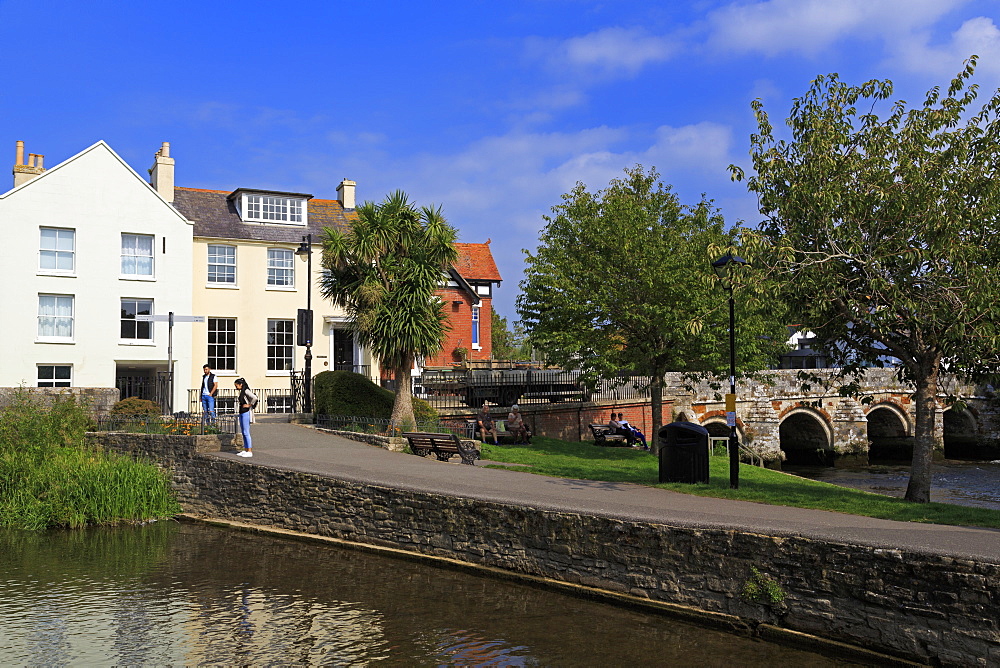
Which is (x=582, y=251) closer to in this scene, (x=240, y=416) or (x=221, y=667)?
(x=240, y=416)

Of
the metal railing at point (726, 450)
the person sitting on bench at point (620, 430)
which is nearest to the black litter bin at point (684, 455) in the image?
the metal railing at point (726, 450)

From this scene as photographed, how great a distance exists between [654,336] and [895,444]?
23727mm

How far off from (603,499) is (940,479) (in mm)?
23077

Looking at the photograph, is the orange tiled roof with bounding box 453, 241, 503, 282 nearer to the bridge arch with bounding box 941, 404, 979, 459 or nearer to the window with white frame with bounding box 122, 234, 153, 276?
the window with white frame with bounding box 122, 234, 153, 276

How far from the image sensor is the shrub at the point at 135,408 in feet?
79.5

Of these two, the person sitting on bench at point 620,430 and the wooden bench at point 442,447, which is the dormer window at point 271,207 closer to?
the person sitting on bench at point 620,430

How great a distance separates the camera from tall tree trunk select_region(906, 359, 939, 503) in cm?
1394

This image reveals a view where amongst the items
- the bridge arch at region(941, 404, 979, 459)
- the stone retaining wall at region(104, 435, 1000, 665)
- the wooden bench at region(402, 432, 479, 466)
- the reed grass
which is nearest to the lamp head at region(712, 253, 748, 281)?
the stone retaining wall at region(104, 435, 1000, 665)

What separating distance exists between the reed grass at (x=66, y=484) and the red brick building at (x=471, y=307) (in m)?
23.2

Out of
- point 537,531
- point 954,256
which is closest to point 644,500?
point 537,531

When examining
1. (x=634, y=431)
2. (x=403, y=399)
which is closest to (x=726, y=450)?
(x=634, y=431)

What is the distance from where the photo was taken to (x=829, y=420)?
40.8 metres

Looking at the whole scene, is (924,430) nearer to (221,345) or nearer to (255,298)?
(255,298)

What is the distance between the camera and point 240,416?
18.7m
